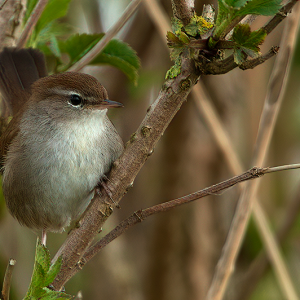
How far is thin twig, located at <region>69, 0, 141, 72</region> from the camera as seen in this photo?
1879 mm

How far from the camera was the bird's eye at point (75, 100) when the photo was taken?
97.4 inches

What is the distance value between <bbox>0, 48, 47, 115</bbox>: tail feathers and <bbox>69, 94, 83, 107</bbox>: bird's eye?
0.29 metres

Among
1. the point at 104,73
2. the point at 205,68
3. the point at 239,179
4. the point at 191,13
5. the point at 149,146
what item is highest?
the point at 104,73

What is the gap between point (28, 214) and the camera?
96.4 inches

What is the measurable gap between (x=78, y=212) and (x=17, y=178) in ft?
1.22

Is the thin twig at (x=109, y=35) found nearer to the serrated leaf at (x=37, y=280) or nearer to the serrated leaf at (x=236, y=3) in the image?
the serrated leaf at (x=236, y=3)

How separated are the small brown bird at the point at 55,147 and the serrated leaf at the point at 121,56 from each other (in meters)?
0.20


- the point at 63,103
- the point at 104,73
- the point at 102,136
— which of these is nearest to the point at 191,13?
the point at 102,136

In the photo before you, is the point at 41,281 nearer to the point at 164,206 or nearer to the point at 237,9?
the point at 164,206

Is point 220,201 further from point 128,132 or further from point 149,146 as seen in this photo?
point 149,146

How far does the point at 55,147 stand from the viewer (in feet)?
7.49

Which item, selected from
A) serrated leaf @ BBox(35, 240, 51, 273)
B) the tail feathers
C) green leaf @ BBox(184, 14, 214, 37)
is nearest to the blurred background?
the tail feathers

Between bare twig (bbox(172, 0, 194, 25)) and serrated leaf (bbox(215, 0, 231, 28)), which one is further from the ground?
bare twig (bbox(172, 0, 194, 25))

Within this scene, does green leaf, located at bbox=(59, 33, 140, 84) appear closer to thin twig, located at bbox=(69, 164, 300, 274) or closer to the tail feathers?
the tail feathers
